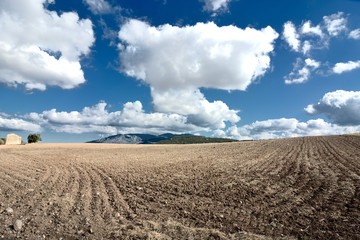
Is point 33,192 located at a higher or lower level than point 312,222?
higher

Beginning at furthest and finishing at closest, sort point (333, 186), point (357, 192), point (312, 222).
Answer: point (333, 186) < point (357, 192) < point (312, 222)

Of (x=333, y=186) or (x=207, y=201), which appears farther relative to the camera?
(x=333, y=186)

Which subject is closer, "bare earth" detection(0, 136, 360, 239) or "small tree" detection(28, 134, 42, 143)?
"bare earth" detection(0, 136, 360, 239)

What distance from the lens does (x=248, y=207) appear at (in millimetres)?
8656

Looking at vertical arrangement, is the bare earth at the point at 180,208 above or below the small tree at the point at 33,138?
below

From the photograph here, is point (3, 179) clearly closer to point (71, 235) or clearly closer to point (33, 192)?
point (33, 192)

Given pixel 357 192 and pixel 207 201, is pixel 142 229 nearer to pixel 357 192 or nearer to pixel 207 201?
pixel 207 201

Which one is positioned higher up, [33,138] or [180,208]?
[33,138]

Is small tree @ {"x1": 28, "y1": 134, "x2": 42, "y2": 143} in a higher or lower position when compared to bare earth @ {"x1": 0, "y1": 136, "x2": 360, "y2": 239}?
higher

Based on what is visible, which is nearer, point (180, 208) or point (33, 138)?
point (180, 208)

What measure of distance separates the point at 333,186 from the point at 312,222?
6065 millimetres

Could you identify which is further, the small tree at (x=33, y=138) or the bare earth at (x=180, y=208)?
the small tree at (x=33, y=138)

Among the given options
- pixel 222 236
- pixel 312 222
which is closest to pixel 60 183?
pixel 222 236

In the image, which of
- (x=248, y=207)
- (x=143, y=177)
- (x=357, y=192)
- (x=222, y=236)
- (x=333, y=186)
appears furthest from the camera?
(x=143, y=177)
